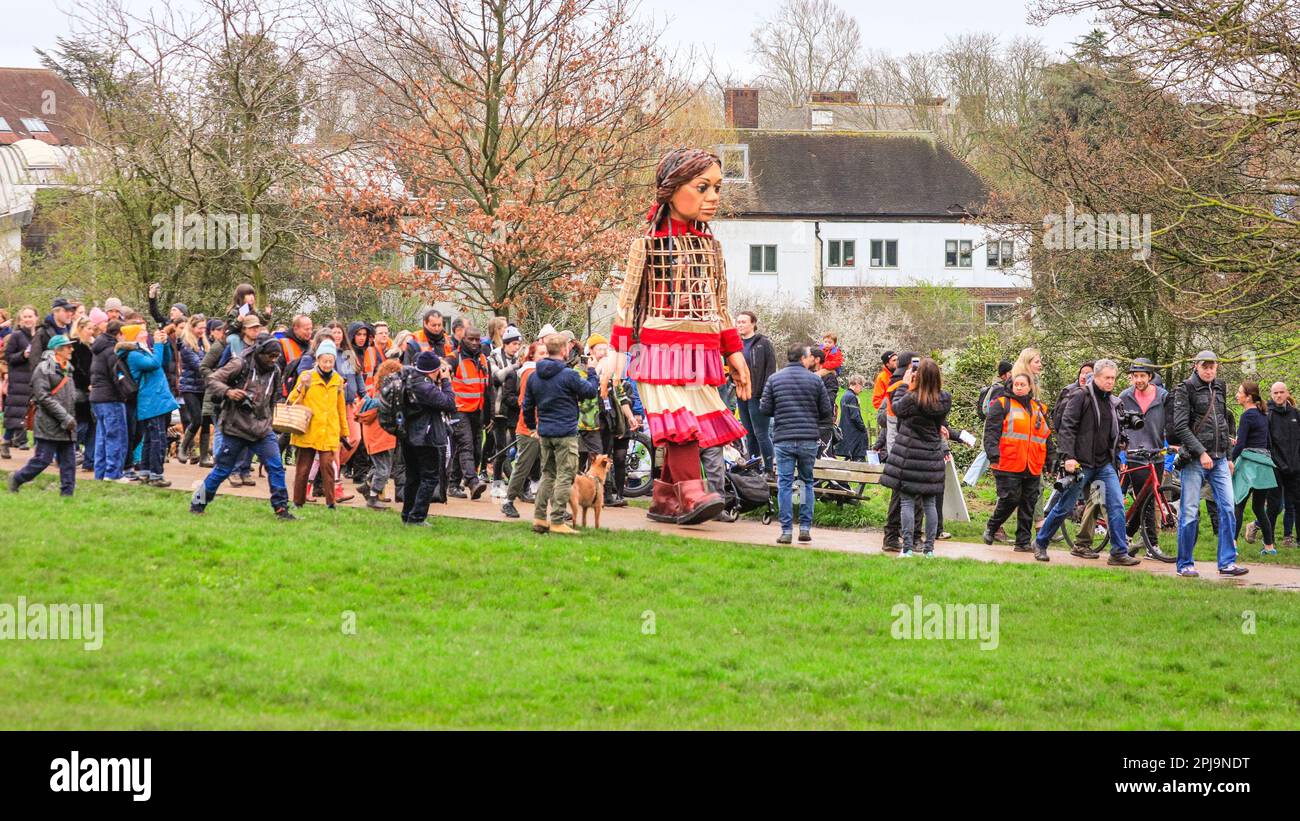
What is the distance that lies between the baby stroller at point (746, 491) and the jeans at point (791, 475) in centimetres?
117

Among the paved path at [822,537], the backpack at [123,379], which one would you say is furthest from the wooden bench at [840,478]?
the backpack at [123,379]

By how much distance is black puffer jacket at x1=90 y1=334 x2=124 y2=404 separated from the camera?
15609mm

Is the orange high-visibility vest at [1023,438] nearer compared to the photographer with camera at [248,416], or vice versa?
the photographer with camera at [248,416]

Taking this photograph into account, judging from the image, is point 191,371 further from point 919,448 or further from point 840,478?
point 919,448

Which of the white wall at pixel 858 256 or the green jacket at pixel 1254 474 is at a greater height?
the white wall at pixel 858 256

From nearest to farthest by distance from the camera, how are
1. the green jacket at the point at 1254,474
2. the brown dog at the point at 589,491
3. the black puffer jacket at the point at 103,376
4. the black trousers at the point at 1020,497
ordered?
the brown dog at the point at 589,491, the black trousers at the point at 1020,497, the black puffer jacket at the point at 103,376, the green jacket at the point at 1254,474

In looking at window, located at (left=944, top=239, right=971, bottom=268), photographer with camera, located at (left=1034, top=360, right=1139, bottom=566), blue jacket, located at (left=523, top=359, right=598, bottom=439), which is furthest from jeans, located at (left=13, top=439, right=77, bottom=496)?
window, located at (left=944, top=239, right=971, bottom=268)

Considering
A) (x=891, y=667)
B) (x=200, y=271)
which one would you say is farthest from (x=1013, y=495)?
(x=200, y=271)

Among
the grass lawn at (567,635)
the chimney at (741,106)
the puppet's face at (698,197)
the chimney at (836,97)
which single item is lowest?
the grass lawn at (567,635)

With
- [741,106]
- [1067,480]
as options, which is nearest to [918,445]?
[1067,480]

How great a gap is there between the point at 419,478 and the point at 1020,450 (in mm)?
6299

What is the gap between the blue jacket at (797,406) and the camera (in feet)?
47.8

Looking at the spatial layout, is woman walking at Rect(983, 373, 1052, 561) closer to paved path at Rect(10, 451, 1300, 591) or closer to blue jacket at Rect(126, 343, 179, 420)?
paved path at Rect(10, 451, 1300, 591)

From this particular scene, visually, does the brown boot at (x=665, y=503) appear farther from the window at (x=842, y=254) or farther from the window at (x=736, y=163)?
the window at (x=842, y=254)
